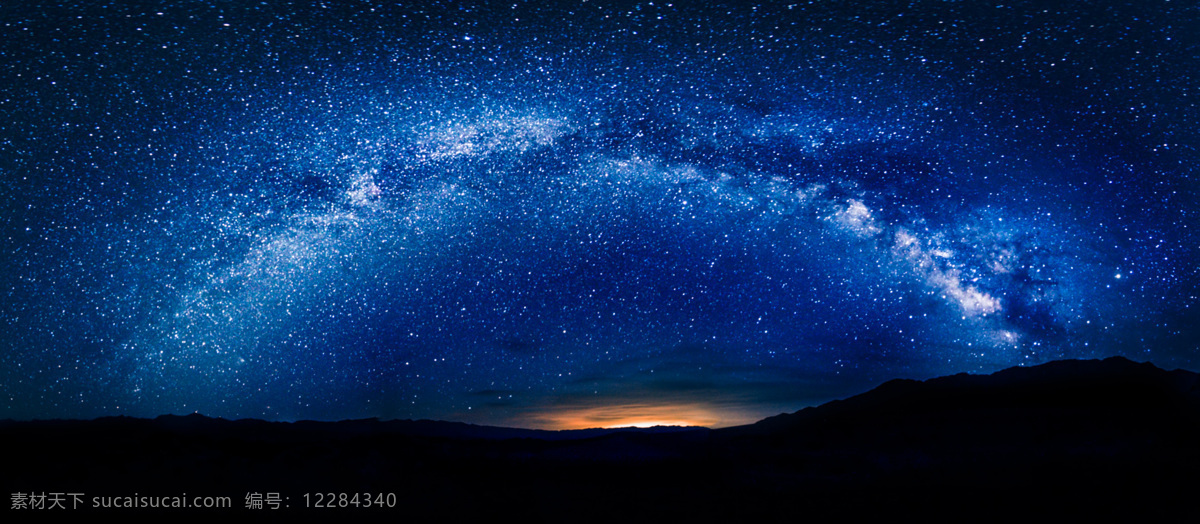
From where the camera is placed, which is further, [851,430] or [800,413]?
[800,413]

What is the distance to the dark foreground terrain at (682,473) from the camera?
746 cm

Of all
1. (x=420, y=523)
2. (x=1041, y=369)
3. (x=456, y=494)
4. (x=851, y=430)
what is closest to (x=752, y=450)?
(x=851, y=430)

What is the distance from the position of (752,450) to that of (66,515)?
1141cm

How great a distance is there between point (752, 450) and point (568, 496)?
5936 mm

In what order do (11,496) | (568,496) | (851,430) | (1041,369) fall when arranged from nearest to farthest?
(11,496), (568,496), (851,430), (1041,369)

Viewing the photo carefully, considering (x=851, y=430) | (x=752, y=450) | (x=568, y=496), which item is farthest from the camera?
(x=851, y=430)

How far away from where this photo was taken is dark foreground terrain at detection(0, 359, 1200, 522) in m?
7.46

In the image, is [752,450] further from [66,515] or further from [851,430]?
[66,515]

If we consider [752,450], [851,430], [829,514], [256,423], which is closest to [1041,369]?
[851,430]

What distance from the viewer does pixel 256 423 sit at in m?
26.1

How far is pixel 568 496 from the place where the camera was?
824 centimetres

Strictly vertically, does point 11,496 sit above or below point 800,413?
above

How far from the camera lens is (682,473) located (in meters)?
9.93

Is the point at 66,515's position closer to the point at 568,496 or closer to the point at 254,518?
the point at 254,518
